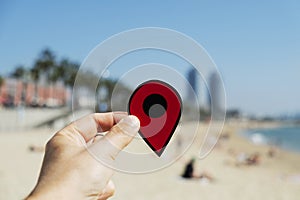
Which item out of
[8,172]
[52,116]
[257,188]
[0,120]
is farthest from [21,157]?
[52,116]

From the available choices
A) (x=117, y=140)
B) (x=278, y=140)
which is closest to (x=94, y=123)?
(x=117, y=140)

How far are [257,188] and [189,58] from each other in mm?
12159

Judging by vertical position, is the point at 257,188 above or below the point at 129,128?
below

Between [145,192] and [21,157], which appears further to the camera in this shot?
[21,157]

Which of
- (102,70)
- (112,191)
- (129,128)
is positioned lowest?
(112,191)

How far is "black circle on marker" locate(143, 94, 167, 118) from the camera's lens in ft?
3.44

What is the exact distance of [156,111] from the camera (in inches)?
42.1

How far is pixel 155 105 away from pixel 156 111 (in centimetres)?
2

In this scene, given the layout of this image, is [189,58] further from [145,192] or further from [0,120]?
[0,120]

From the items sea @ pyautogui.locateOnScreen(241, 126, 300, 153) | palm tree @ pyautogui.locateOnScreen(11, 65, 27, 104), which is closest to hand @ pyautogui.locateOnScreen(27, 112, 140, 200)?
sea @ pyautogui.locateOnScreen(241, 126, 300, 153)

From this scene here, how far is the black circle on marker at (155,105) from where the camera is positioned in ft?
3.44

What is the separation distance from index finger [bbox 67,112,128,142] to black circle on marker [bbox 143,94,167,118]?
107 mm

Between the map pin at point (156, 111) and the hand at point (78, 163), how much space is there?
3cm

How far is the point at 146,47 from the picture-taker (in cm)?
101
